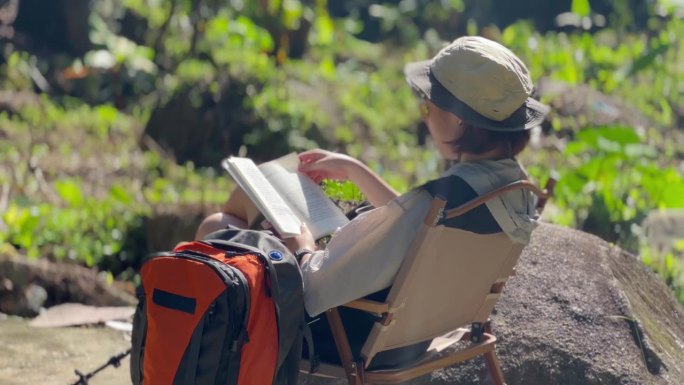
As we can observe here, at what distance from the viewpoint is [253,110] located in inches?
349

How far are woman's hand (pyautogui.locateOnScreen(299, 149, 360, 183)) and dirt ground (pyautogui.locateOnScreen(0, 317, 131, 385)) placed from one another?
1.36 m

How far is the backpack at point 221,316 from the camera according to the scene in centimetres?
308

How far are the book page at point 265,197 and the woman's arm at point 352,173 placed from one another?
0.19 metres

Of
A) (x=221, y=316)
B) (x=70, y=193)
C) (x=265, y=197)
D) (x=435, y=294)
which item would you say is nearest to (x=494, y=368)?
(x=435, y=294)

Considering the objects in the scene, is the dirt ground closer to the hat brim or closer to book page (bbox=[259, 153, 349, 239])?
book page (bbox=[259, 153, 349, 239])

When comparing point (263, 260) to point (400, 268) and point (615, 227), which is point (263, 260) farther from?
point (615, 227)

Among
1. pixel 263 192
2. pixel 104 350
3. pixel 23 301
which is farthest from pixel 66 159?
pixel 263 192

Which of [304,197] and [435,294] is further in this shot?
[304,197]

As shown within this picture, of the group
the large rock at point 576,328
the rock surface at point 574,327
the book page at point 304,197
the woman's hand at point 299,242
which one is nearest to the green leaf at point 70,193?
the rock surface at point 574,327

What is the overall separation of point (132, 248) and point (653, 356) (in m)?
3.41

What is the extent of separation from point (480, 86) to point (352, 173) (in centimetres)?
64

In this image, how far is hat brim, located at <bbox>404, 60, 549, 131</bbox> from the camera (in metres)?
3.30

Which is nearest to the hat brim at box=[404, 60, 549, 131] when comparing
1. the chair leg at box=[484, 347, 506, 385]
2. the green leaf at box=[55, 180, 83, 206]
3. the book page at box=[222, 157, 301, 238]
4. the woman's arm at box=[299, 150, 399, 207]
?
the woman's arm at box=[299, 150, 399, 207]

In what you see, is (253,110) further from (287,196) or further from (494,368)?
(494,368)
